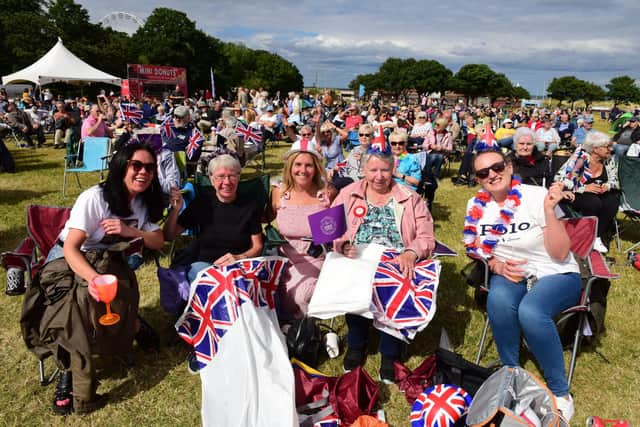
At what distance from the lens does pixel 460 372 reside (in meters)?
2.70

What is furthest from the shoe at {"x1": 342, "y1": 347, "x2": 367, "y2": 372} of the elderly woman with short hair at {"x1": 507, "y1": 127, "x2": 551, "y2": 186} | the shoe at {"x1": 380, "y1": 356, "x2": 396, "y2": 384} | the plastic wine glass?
the elderly woman with short hair at {"x1": 507, "y1": 127, "x2": 551, "y2": 186}

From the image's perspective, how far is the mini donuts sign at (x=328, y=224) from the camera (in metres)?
2.77

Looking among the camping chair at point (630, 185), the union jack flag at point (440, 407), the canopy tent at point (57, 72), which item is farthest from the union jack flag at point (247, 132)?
the canopy tent at point (57, 72)

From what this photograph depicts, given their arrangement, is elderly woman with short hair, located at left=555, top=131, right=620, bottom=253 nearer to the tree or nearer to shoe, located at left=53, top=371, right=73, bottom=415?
shoe, located at left=53, top=371, right=73, bottom=415

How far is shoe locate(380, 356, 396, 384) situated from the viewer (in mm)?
3020

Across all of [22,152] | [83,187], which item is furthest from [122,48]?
[83,187]

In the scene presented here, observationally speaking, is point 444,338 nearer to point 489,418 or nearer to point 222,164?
point 489,418

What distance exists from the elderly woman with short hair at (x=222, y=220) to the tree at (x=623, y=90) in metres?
102

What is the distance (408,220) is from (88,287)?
2206 millimetres

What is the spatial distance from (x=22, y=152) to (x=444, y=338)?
13927mm

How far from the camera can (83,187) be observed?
8.46m

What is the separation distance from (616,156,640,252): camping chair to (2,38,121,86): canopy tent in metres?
23.9

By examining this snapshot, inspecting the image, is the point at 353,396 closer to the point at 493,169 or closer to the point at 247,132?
the point at 493,169

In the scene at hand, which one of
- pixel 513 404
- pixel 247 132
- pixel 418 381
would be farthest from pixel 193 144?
pixel 513 404
